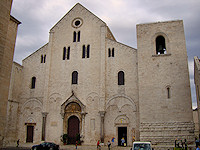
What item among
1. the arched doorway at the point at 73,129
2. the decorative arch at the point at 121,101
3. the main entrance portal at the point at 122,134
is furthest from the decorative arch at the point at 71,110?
the main entrance portal at the point at 122,134

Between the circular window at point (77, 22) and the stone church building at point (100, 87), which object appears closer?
the stone church building at point (100, 87)

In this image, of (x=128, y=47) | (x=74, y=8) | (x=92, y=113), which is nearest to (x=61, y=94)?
(x=92, y=113)

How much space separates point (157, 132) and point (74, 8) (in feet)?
55.7

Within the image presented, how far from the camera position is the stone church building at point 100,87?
713 inches

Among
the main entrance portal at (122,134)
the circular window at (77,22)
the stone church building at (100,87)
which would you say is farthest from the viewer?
the circular window at (77,22)

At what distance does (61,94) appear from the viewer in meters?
22.9

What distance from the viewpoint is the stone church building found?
1811cm

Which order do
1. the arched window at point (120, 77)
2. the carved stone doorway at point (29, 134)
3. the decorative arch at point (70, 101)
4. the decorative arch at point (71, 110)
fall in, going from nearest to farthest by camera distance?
the arched window at point (120, 77)
the decorative arch at point (71, 110)
the decorative arch at point (70, 101)
the carved stone doorway at point (29, 134)

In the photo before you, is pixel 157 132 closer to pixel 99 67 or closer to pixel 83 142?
pixel 83 142

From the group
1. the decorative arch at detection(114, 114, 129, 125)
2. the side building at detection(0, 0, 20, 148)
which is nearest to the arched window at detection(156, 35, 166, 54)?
the decorative arch at detection(114, 114, 129, 125)

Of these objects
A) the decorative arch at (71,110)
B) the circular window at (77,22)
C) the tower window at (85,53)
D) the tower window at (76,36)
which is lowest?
the decorative arch at (71,110)

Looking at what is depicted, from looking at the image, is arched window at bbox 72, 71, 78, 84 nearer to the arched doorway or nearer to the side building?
the arched doorway

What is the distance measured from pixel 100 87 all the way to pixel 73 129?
5214 millimetres

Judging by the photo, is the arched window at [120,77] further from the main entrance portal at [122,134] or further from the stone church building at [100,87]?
the main entrance portal at [122,134]
